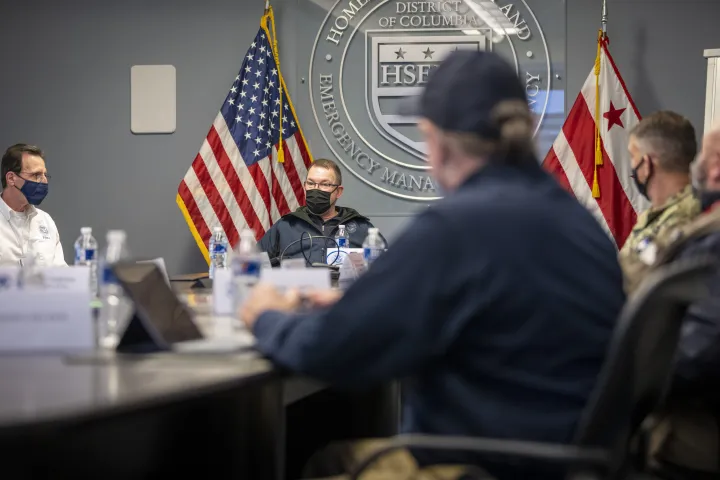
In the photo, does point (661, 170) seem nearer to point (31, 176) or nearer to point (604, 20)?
point (604, 20)

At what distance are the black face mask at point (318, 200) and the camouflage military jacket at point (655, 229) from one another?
2443 millimetres

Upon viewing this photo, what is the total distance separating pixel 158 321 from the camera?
163 cm

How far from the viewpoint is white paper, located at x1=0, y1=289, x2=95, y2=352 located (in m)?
1.54

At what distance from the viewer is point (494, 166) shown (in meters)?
1.42

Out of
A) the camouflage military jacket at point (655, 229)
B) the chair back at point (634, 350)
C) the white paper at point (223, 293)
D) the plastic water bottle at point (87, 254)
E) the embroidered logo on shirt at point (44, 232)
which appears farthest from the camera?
the embroidered logo on shirt at point (44, 232)

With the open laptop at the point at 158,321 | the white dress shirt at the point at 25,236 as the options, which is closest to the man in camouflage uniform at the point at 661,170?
the open laptop at the point at 158,321

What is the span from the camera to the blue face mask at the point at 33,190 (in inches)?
181

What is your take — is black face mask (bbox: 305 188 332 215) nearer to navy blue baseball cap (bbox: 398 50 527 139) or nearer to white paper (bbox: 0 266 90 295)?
white paper (bbox: 0 266 90 295)

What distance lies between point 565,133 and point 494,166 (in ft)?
12.6

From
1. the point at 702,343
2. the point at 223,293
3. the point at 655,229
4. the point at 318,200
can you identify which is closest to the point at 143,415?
the point at 223,293

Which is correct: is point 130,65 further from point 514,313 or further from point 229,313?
point 514,313

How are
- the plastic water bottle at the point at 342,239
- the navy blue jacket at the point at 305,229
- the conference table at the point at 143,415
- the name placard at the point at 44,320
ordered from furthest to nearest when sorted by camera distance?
the navy blue jacket at the point at 305,229 → the plastic water bottle at the point at 342,239 → the name placard at the point at 44,320 → the conference table at the point at 143,415

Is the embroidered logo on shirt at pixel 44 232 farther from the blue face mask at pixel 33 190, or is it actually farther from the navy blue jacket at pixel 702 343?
the navy blue jacket at pixel 702 343

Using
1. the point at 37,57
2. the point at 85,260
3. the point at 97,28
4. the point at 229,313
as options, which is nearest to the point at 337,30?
the point at 97,28
